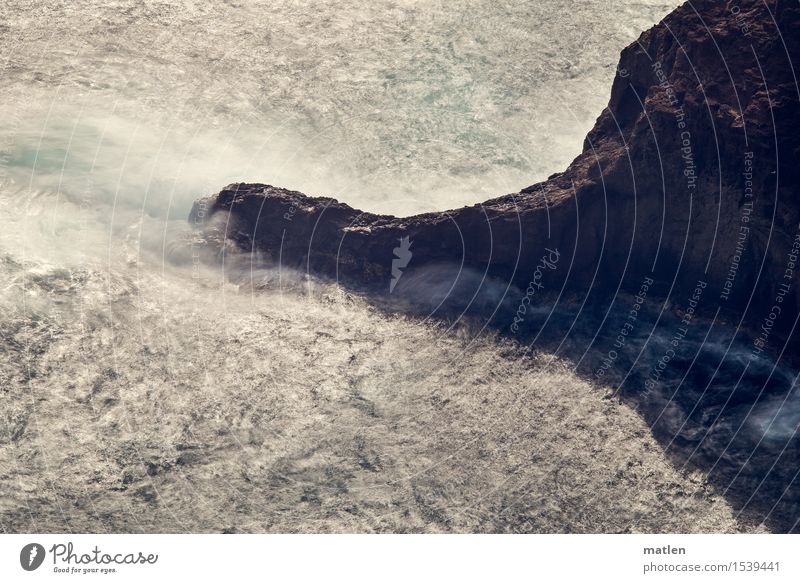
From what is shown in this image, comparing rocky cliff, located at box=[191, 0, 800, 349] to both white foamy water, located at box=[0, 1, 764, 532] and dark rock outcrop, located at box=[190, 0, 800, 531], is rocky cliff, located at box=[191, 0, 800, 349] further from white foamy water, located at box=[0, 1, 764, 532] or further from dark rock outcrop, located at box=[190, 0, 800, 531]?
white foamy water, located at box=[0, 1, 764, 532]

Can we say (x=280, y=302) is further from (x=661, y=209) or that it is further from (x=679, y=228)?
(x=679, y=228)

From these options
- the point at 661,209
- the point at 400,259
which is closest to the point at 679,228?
the point at 661,209

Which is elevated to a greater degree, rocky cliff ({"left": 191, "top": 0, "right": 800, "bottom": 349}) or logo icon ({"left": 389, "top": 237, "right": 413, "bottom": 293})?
rocky cliff ({"left": 191, "top": 0, "right": 800, "bottom": 349})

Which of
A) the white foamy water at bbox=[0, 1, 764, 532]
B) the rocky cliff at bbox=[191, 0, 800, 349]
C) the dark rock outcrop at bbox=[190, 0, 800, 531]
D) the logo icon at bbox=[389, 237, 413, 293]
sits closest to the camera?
the white foamy water at bbox=[0, 1, 764, 532]

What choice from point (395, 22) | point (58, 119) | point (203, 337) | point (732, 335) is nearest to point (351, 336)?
point (203, 337)

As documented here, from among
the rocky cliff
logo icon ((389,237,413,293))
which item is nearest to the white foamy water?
logo icon ((389,237,413,293))

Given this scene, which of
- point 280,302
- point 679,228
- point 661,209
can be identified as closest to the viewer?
point 679,228

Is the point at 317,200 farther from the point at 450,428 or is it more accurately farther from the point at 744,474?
the point at 744,474
